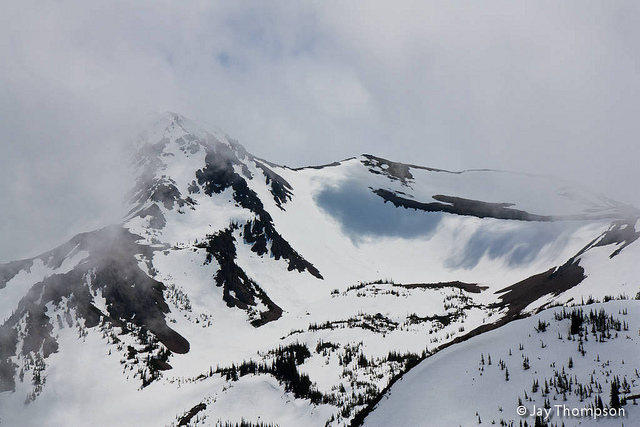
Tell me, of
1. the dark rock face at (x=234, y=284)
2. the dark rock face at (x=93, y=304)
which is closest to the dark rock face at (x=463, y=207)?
the dark rock face at (x=234, y=284)

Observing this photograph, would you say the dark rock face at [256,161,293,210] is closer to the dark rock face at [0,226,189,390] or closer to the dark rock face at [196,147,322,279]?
the dark rock face at [196,147,322,279]

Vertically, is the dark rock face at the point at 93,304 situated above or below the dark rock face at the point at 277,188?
below

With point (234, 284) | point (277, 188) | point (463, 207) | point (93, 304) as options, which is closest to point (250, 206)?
point (277, 188)

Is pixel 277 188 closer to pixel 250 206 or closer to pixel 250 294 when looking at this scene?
pixel 250 206

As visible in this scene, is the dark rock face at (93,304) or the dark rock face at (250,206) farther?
the dark rock face at (250,206)

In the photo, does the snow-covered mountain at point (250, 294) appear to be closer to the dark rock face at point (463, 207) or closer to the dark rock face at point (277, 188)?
the dark rock face at point (277, 188)

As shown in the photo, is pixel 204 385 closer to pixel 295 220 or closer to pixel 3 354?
pixel 3 354
